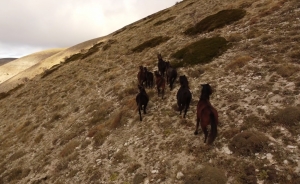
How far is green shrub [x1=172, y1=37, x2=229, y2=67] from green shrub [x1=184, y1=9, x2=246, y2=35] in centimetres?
503

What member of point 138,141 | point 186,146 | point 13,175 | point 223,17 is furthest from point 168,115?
point 223,17

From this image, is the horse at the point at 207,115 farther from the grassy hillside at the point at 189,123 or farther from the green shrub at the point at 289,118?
the green shrub at the point at 289,118

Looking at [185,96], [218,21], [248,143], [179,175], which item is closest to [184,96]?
[185,96]

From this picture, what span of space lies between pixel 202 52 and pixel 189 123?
34.5ft

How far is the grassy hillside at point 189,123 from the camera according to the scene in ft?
31.7

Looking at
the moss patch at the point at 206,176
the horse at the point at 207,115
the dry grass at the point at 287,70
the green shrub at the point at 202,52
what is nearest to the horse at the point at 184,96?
the horse at the point at 207,115

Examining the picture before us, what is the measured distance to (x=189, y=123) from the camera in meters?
13.0

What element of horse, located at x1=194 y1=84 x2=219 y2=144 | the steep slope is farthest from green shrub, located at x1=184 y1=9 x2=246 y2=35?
the steep slope

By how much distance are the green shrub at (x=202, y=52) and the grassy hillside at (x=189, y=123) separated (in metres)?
0.12

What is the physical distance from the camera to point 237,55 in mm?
18875

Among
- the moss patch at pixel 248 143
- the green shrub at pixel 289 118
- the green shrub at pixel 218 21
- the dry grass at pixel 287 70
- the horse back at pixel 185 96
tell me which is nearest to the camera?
the moss patch at pixel 248 143

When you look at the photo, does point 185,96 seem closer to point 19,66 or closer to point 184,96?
point 184,96

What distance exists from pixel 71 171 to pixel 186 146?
6.78 metres

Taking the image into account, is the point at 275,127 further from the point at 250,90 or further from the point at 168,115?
the point at 168,115
